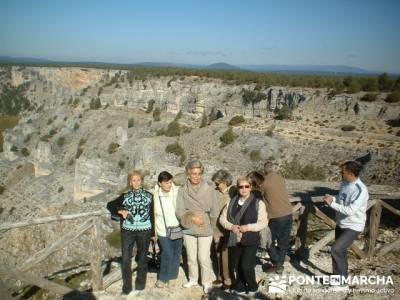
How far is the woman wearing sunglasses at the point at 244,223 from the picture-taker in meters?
5.12

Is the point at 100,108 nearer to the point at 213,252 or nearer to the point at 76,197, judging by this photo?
the point at 76,197

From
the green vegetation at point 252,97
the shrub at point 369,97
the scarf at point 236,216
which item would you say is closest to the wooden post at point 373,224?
the scarf at point 236,216

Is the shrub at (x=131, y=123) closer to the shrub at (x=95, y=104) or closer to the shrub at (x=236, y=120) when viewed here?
the shrub at (x=95, y=104)

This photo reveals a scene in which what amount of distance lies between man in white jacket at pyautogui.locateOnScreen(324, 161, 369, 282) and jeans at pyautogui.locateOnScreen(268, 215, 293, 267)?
0.75 metres

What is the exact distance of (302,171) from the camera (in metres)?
25.9

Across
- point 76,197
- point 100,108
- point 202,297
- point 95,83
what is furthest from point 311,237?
point 95,83

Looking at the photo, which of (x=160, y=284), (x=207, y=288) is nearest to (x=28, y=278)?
(x=160, y=284)

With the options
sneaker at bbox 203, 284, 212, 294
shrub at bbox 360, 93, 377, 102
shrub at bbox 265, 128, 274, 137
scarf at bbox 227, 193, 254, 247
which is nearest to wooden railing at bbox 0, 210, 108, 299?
sneaker at bbox 203, 284, 212, 294

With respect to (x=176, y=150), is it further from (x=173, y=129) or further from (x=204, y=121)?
(x=204, y=121)

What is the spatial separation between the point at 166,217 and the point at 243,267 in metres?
1.32

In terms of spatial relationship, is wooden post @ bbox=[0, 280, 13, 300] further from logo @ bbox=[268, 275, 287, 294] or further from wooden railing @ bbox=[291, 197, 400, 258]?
wooden railing @ bbox=[291, 197, 400, 258]

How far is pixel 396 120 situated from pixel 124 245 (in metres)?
29.7

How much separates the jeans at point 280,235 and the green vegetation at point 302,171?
61.2ft

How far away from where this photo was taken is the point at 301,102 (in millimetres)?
38344
